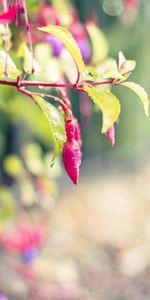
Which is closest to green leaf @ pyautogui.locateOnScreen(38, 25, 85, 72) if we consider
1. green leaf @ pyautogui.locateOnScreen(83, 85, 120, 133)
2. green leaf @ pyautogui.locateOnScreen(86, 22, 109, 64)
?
green leaf @ pyautogui.locateOnScreen(83, 85, 120, 133)

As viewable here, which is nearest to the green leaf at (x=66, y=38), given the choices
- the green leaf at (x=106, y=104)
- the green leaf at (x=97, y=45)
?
the green leaf at (x=106, y=104)

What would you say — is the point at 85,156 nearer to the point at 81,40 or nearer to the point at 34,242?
the point at 34,242

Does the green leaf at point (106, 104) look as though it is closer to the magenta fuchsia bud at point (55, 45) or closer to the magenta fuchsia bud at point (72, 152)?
the magenta fuchsia bud at point (72, 152)

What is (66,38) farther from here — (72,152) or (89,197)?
(89,197)

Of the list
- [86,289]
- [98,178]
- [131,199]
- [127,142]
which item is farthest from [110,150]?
[86,289]

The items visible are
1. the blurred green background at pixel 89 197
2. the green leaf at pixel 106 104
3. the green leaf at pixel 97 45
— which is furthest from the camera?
the blurred green background at pixel 89 197

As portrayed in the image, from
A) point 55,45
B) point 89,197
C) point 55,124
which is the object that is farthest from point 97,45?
point 89,197
